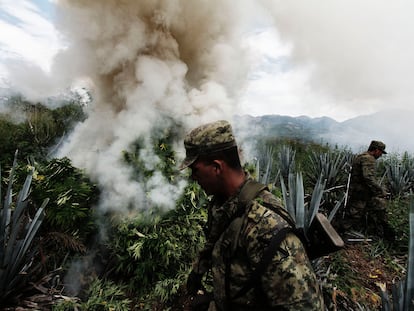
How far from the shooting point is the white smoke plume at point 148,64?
5675mm

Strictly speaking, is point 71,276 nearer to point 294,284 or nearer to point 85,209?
point 85,209

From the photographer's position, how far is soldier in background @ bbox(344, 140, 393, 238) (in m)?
5.12

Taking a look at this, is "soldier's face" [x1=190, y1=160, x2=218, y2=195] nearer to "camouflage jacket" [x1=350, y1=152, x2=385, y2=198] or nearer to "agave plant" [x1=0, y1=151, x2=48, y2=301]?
"agave plant" [x1=0, y1=151, x2=48, y2=301]

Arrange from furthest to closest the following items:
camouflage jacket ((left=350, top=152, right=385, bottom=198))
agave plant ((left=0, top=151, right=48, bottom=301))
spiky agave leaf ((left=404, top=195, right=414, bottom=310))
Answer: camouflage jacket ((left=350, top=152, right=385, bottom=198)), agave plant ((left=0, top=151, right=48, bottom=301)), spiky agave leaf ((left=404, top=195, right=414, bottom=310))

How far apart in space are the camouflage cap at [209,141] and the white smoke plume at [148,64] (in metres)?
3.64

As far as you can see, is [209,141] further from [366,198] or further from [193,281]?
[366,198]

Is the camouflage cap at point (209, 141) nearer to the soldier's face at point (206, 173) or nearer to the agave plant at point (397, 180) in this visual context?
the soldier's face at point (206, 173)

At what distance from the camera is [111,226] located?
384 cm

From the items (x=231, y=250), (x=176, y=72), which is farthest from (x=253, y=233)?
(x=176, y=72)

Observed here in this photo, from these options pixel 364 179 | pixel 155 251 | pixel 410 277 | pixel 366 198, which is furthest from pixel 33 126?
pixel 410 277

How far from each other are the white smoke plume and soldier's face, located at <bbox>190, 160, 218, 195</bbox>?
367cm

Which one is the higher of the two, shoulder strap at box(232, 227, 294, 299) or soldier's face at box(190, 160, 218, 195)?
soldier's face at box(190, 160, 218, 195)

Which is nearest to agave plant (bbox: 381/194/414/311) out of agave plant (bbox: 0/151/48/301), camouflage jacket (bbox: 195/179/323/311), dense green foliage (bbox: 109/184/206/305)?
camouflage jacket (bbox: 195/179/323/311)

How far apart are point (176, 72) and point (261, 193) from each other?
207 inches
